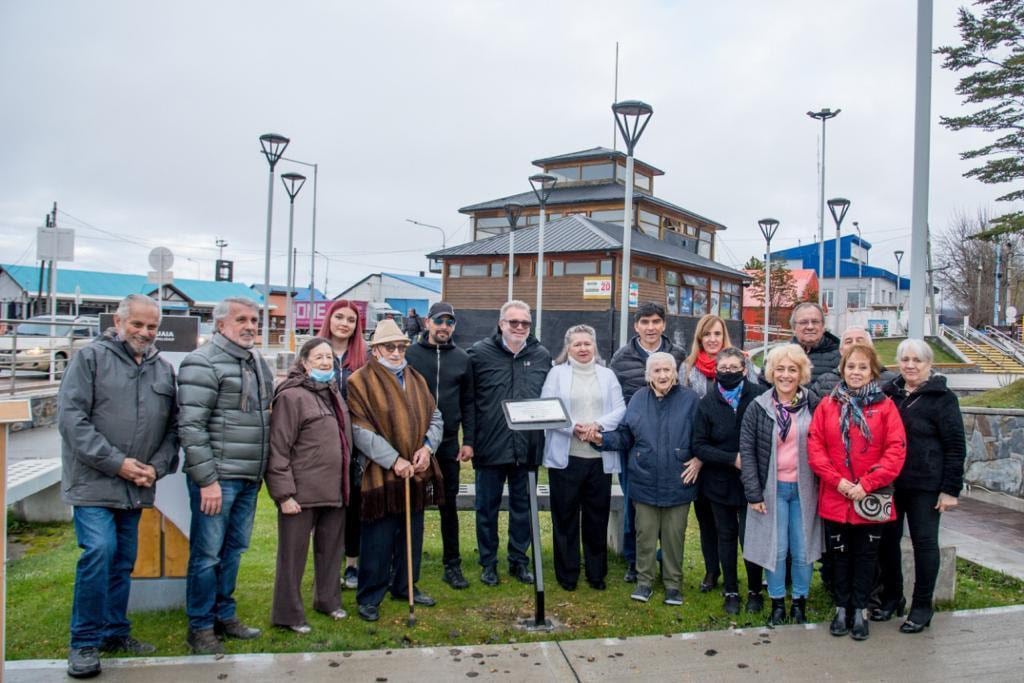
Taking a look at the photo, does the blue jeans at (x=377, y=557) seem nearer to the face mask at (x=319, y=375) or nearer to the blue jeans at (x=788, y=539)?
the face mask at (x=319, y=375)

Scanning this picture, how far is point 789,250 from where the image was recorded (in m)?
76.8

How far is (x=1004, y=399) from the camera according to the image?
1173cm

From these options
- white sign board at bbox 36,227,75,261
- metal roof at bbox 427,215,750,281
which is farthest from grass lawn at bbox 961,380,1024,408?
metal roof at bbox 427,215,750,281

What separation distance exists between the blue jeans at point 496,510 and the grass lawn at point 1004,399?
880 centimetres

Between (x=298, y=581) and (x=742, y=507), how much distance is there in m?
2.94

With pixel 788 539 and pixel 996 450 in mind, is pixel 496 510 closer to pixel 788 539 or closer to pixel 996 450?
pixel 788 539

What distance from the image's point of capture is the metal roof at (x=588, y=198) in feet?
122

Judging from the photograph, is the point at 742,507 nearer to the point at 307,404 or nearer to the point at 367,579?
the point at 367,579

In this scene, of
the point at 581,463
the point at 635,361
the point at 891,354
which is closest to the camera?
the point at 581,463

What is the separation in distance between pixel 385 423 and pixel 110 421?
1578 mm

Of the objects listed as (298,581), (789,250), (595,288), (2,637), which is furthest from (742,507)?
(789,250)

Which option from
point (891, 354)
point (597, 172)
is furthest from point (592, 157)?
point (891, 354)

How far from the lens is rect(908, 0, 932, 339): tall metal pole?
5902 mm

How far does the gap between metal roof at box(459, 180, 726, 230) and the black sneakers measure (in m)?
33.5
